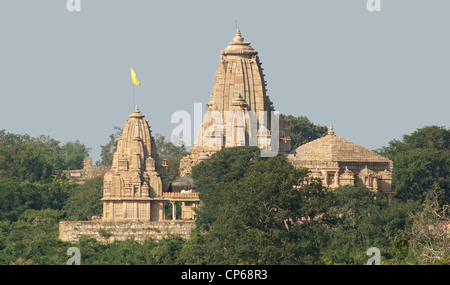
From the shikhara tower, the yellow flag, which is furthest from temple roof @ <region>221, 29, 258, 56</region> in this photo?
the yellow flag

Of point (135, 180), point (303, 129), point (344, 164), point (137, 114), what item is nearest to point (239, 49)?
point (344, 164)

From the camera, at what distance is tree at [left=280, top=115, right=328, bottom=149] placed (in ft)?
417

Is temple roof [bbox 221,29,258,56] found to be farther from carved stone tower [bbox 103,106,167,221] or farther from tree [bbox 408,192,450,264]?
tree [bbox 408,192,450,264]

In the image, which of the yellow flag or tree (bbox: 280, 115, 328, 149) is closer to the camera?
the yellow flag

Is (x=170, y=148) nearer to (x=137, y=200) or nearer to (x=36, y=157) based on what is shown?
(x=36, y=157)

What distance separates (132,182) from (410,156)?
17.5 m

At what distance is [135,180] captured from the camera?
92.9 meters

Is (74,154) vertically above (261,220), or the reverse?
(74,154)

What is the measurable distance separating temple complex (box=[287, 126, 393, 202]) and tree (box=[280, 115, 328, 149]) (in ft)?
92.5

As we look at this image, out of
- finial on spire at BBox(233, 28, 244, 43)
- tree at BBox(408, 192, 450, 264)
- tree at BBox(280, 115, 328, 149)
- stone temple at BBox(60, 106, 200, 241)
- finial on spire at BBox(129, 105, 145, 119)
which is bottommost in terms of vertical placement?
tree at BBox(408, 192, 450, 264)

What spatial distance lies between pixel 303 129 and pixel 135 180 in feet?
121

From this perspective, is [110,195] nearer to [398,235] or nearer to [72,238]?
[72,238]

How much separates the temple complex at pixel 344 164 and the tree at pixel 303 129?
28206mm
